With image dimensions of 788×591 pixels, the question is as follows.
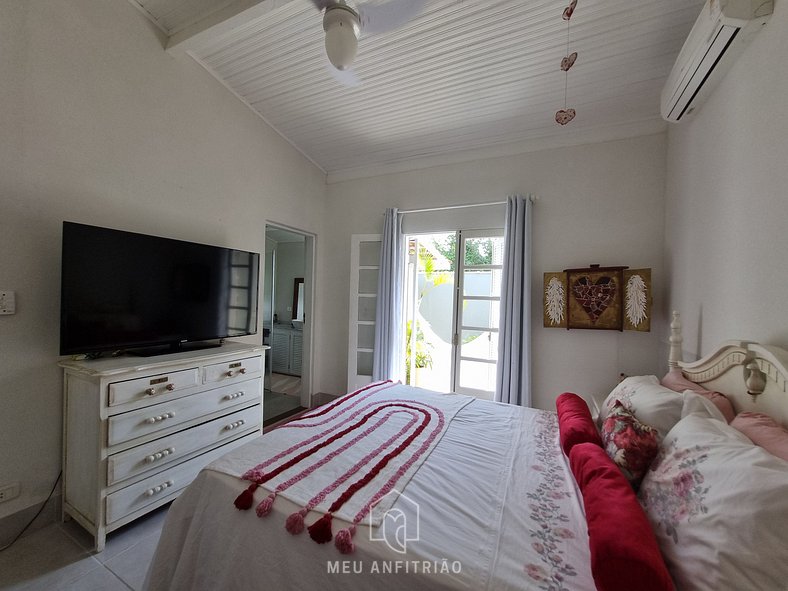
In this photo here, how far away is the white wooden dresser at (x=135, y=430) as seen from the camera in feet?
5.09

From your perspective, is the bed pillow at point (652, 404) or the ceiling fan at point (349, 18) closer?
the bed pillow at point (652, 404)

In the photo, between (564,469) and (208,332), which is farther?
(208,332)

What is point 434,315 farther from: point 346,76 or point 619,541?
point 619,541

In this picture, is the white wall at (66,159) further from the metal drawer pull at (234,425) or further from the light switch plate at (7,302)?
the metal drawer pull at (234,425)

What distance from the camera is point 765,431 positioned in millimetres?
923

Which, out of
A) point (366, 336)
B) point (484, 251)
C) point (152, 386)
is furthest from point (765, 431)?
point (366, 336)

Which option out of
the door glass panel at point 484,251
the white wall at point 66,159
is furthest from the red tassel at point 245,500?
the door glass panel at point 484,251

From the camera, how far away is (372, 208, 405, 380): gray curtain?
10.8 ft

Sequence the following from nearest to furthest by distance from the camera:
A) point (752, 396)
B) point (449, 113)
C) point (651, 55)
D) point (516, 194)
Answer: point (752, 396) < point (651, 55) < point (449, 113) < point (516, 194)

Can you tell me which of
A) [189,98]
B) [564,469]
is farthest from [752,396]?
[189,98]

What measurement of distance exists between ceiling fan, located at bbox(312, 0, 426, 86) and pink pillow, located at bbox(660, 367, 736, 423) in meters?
1.97

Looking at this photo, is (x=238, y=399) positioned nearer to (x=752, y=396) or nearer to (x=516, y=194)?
(x=752, y=396)

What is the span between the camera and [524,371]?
2.66 metres

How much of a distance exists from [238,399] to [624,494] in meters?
2.20
